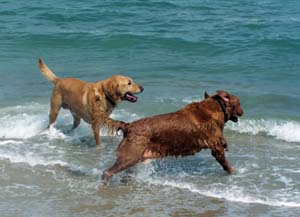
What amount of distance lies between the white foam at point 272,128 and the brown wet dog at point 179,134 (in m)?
2.38

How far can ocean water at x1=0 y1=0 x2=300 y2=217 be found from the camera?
823 cm

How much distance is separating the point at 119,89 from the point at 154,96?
358 centimetres

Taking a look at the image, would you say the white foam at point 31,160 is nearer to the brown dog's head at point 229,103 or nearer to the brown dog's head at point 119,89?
the brown dog's head at point 119,89

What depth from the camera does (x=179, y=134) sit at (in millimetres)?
8734

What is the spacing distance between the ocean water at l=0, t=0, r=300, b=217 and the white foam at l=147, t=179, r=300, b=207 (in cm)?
1

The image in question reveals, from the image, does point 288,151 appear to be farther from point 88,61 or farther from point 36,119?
point 88,61

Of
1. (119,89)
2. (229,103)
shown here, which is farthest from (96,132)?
(229,103)

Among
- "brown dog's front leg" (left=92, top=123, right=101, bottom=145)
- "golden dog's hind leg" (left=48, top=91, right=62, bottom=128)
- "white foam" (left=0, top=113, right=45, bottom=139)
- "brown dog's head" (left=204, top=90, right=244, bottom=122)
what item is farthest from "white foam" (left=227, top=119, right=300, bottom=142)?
"white foam" (left=0, top=113, right=45, bottom=139)

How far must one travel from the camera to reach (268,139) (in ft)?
36.9

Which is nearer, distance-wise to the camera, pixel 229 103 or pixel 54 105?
pixel 229 103

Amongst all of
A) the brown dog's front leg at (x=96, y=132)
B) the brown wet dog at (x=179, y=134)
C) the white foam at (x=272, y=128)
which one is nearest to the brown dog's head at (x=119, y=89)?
the brown dog's front leg at (x=96, y=132)

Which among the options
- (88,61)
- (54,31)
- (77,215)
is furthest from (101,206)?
(54,31)

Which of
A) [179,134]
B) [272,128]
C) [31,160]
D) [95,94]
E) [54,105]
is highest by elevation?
[95,94]

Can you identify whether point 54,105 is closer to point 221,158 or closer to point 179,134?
point 179,134
